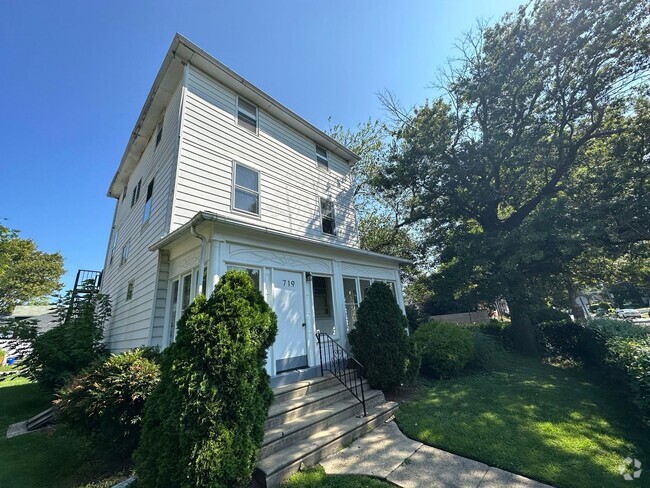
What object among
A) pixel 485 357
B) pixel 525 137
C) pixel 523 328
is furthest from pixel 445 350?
pixel 525 137

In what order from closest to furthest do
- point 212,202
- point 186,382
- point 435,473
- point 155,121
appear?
point 186,382 < point 435,473 < point 212,202 < point 155,121

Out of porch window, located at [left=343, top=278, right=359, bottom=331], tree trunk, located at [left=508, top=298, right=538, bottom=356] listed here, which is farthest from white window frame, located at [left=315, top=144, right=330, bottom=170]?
tree trunk, located at [left=508, top=298, right=538, bottom=356]

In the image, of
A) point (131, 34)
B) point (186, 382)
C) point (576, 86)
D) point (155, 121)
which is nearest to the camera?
point (186, 382)

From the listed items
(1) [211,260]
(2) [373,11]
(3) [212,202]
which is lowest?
(1) [211,260]

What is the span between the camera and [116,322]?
9.22 metres

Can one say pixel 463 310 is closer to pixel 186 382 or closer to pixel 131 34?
pixel 186 382

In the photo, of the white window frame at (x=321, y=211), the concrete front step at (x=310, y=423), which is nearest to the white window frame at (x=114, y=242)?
the white window frame at (x=321, y=211)

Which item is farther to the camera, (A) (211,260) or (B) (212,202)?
(B) (212,202)

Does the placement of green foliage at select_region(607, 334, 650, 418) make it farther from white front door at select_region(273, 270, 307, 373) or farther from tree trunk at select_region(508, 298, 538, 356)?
white front door at select_region(273, 270, 307, 373)

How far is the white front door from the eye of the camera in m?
5.99

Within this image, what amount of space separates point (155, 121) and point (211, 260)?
25.5 ft

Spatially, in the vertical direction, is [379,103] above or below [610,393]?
above

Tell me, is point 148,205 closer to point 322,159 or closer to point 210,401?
point 322,159

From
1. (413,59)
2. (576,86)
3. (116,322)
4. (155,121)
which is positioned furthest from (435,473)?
(576,86)
